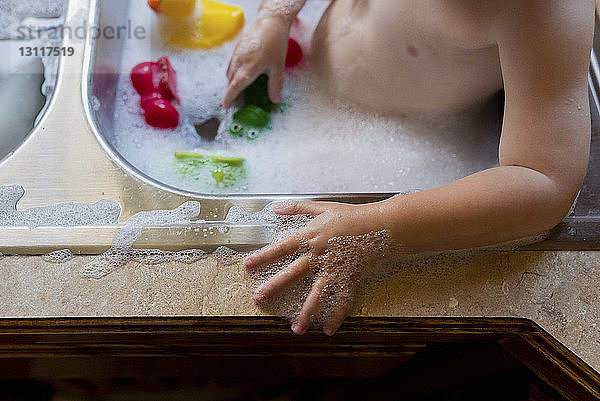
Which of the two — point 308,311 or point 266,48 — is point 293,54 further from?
point 308,311

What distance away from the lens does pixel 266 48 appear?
91 centimetres

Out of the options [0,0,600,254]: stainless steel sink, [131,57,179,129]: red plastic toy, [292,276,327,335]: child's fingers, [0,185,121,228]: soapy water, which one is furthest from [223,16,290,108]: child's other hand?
[292,276,327,335]: child's fingers

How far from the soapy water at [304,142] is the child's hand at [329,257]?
242mm

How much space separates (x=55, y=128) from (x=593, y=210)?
748 millimetres

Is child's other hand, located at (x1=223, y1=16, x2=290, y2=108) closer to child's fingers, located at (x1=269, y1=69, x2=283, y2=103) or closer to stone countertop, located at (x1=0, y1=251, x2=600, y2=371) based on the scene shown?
child's fingers, located at (x1=269, y1=69, x2=283, y2=103)

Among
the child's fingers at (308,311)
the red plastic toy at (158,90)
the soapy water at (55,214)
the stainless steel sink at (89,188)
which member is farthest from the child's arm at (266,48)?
the child's fingers at (308,311)

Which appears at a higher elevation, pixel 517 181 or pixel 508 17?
pixel 508 17

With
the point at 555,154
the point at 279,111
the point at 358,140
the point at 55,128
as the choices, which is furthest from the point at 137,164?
the point at 555,154

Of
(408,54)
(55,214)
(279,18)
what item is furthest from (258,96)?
(55,214)

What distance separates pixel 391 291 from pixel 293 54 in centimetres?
54

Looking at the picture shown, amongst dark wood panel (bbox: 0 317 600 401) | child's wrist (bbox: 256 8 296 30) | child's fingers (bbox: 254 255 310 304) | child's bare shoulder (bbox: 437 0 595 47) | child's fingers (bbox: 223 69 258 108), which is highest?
child's bare shoulder (bbox: 437 0 595 47)

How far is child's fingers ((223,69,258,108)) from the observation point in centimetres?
93

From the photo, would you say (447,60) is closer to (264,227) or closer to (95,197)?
(264,227)

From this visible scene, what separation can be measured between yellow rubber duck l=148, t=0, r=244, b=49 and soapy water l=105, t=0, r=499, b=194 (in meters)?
0.03
